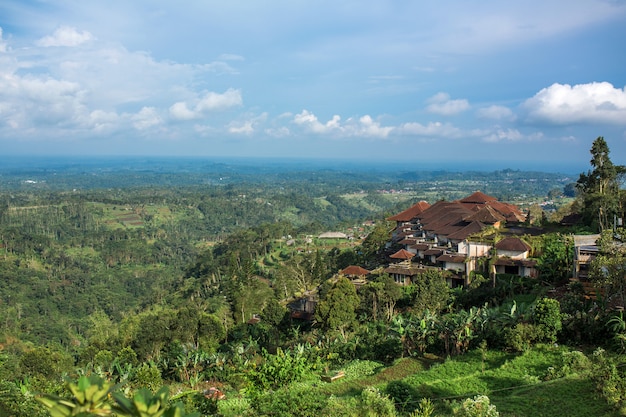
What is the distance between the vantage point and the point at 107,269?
7456cm

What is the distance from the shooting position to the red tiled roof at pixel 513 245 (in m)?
23.4

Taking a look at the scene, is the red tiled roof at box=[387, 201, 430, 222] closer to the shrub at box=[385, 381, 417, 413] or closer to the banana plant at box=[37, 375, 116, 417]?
the shrub at box=[385, 381, 417, 413]

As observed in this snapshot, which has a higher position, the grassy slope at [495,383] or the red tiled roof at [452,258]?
the red tiled roof at [452,258]

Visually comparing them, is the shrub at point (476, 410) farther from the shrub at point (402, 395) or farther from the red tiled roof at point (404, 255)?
the red tiled roof at point (404, 255)

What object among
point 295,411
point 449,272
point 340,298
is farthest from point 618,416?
point 449,272

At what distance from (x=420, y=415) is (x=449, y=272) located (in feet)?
56.6

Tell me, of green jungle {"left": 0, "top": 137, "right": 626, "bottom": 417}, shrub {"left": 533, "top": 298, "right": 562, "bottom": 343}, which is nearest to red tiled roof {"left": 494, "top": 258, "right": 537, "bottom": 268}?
green jungle {"left": 0, "top": 137, "right": 626, "bottom": 417}

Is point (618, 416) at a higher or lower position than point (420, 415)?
lower

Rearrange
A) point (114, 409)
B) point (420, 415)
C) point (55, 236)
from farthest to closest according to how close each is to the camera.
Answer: point (55, 236)
point (420, 415)
point (114, 409)

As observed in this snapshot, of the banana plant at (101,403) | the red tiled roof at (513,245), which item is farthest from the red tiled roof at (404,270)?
the banana plant at (101,403)

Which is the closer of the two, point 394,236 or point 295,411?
point 295,411

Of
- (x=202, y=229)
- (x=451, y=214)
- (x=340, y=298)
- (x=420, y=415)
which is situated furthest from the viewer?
(x=202, y=229)

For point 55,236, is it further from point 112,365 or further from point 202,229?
point 112,365

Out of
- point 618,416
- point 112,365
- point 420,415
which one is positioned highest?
point 420,415
